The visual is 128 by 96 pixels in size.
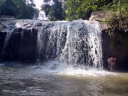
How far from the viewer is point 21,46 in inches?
532

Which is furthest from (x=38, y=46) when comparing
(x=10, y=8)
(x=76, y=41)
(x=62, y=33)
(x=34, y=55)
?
(x=10, y=8)

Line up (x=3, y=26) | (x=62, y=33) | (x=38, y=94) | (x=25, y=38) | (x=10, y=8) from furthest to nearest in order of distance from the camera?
(x=10, y=8), (x=3, y=26), (x=25, y=38), (x=62, y=33), (x=38, y=94)

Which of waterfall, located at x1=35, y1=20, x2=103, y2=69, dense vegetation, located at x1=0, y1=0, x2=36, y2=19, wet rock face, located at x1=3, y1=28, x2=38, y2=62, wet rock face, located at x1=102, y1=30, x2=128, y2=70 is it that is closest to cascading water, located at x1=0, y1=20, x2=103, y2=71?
waterfall, located at x1=35, y1=20, x2=103, y2=69

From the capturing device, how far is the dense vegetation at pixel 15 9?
1027 inches

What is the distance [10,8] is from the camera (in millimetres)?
27016

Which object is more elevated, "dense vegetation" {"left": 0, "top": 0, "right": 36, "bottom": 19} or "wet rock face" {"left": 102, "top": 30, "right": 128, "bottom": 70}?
"dense vegetation" {"left": 0, "top": 0, "right": 36, "bottom": 19}

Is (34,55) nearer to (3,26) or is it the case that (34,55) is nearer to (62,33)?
(62,33)

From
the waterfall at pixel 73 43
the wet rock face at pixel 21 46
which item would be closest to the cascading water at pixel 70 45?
the waterfall at pixel 73 43

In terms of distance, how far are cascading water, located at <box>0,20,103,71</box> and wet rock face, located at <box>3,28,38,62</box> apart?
300 mm

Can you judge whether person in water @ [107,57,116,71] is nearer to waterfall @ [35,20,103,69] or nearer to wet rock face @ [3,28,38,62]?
waterfall @ [35,20,103,69]

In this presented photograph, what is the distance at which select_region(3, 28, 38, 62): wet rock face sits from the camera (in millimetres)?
13203

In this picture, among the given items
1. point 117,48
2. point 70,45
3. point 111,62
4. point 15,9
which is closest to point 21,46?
point 70,45

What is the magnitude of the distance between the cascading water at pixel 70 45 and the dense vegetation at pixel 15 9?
579 inches

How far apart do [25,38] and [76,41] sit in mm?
4293
